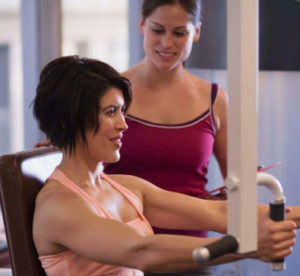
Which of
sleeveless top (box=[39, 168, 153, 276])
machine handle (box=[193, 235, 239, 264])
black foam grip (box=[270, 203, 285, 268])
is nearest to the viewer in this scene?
machine handle (box=[193, 235, 239, 264])

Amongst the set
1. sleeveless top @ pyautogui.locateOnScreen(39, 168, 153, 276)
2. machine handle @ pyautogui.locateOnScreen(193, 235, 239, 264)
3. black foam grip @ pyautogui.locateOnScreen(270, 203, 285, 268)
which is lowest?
sleeveless top @ pyautogui.locateOnScreen(39, 168, 153, 276)

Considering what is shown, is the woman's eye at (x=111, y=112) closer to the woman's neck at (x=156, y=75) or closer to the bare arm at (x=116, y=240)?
the bare arm at (x=116, y=240)

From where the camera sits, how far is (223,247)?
1067 millimetres

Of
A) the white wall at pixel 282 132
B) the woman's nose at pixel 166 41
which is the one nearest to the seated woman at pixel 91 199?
the woman's nose at pixel 166 41

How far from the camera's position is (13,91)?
6867 millimetres

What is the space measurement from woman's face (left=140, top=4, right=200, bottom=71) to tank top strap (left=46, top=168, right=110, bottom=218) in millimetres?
547

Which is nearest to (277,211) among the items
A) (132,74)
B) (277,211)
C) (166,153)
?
(277,211)

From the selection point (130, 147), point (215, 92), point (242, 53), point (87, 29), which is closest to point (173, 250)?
point (242, 53)

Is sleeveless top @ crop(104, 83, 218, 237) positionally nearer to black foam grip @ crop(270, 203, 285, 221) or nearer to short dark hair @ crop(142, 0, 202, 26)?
short dark hair @ crop(142, 0, 202, 26)

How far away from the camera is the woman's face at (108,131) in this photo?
4.96 feet

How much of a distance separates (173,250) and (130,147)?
64 cm

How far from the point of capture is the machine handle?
1039mm

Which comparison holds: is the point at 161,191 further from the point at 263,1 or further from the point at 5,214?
the point at 263,1

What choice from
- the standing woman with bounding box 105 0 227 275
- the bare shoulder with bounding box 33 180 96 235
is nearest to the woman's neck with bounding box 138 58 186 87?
the standing woman with bounding box 105 0 227 275
